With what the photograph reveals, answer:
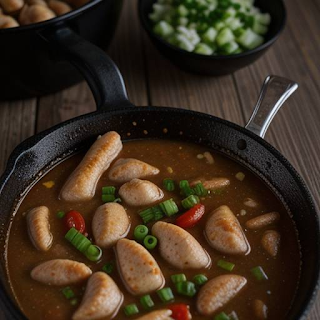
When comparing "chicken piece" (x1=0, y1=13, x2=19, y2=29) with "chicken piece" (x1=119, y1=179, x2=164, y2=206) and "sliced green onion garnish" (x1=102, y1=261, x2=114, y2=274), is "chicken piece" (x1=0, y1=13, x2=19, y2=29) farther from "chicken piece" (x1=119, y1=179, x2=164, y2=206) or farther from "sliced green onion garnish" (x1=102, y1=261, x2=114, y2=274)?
"sliced green onion garnish" (x1=102, y1=261, x2=114, y2=274)

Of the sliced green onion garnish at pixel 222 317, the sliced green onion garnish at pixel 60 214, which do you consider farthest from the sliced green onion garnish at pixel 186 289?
the sliced green onion garnish at pixel 60 214

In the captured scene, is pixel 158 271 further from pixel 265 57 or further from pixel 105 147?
pixel 265 57

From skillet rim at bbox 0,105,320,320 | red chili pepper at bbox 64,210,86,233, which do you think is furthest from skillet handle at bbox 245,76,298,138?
red chili pepper at bbox 64,210,86,233

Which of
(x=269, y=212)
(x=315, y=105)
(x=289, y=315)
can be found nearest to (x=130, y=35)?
(x=315, y=105)

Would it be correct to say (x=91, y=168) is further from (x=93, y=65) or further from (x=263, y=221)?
(x=263, y=221)

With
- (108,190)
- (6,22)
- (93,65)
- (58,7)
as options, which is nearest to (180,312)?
(108,190)

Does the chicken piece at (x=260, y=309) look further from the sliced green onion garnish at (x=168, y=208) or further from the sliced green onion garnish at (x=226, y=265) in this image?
the sliced green onion garnish at (x=168, y=208)
